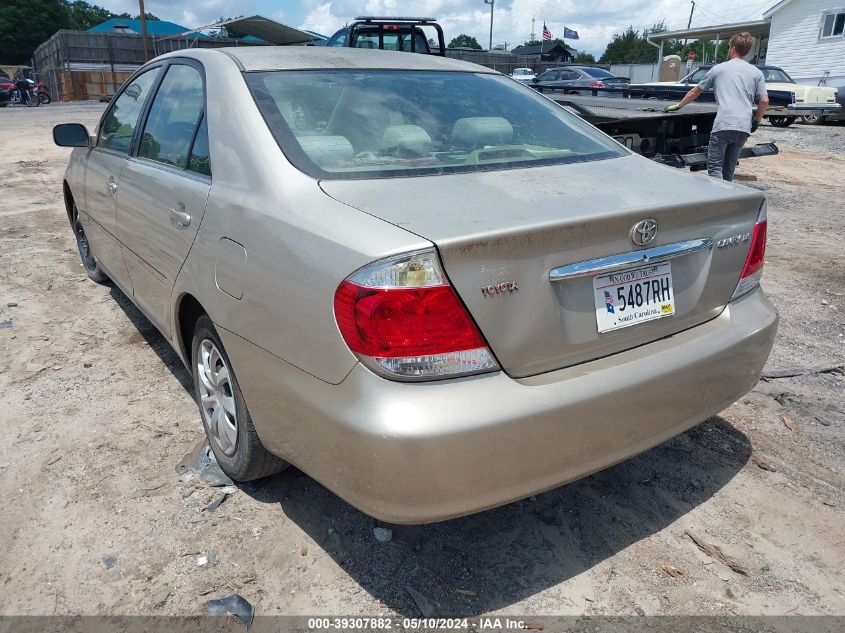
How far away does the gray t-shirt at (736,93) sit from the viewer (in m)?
7.25

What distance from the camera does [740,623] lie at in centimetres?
212

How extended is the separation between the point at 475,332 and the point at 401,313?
0.22 metres

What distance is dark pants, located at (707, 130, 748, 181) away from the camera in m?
7.46

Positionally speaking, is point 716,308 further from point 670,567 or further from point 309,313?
point 309,313

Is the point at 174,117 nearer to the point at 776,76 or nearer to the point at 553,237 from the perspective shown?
the point at 553,237

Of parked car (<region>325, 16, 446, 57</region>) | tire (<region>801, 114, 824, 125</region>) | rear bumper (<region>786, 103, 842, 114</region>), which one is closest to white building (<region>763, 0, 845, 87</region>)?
tire (<region>801, 114, 824, 125</region>)

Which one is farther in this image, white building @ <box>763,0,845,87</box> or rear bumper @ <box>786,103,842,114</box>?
white building @ <box>763,0,845,87</box>

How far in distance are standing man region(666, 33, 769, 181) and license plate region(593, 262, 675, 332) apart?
6035 millimetres

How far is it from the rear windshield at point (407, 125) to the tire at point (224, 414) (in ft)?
2.75

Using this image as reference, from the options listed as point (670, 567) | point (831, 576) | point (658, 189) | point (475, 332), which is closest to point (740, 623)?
point (670, 567)

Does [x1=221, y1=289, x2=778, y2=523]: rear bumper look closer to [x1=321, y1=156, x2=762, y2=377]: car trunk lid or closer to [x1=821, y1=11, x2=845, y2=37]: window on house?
[x1=321, y1=156, x2=762, y2=377]: car trunk lid

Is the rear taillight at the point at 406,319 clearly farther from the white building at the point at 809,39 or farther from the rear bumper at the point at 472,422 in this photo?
the white building at the point at 809,39

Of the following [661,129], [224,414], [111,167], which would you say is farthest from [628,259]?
[661,129]

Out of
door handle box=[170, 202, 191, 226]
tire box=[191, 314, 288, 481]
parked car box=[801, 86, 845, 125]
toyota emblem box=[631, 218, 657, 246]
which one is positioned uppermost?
parked car box=[801, 86, 845, 125]
